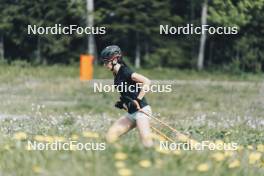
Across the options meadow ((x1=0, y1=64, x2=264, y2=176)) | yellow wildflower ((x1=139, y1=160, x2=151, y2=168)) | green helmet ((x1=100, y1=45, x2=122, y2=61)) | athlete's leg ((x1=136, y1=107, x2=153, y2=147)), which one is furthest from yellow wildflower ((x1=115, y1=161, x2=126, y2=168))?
green helmet ((x1=100, y1=45, x2=122, y2=61))

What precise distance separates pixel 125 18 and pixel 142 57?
163 inches

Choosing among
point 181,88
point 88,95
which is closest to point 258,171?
point 88,95

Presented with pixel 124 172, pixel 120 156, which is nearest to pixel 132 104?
pixel 120 156

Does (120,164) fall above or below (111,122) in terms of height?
above

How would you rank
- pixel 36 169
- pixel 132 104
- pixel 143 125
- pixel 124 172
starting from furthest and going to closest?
pixel 132 104
pixel 143 125
pixel 36 169
pixel 124 172

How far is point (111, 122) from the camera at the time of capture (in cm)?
1510

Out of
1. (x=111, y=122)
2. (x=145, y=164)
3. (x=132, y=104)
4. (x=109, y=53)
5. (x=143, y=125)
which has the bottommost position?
(x=111, y=122)

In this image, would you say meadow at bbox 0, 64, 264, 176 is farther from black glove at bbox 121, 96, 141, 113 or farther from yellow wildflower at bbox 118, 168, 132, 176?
black glove at bbox 121, 96, 141, 113

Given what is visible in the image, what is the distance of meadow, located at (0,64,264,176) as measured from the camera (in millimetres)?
7086

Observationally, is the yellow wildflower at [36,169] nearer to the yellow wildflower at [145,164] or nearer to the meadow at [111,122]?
the meadow at [111,122]

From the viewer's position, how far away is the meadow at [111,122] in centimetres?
709

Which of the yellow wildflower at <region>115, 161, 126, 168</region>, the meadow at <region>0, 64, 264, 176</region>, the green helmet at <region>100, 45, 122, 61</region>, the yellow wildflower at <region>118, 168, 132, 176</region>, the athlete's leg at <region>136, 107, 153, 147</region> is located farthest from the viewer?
the green helmet at <region>100, 45, 122, 61</region>

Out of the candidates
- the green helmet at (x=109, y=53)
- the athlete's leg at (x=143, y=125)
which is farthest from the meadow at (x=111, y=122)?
the green helmet at (x=109, y=53)

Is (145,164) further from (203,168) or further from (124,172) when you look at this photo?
(203,168)
